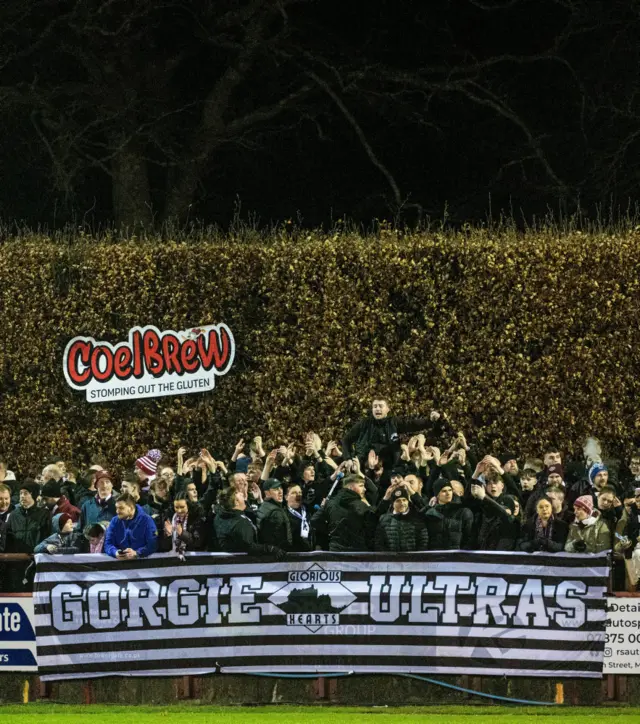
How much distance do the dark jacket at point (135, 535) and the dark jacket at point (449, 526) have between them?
2.56 metres

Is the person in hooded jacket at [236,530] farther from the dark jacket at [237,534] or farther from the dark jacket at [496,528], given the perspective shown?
the dark jacket at [496,528]

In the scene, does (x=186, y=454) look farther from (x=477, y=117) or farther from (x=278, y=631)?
(x=477, y=117)

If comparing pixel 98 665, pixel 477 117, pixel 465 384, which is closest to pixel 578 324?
pixel 465 384

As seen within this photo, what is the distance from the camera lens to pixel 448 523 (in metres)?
16.0

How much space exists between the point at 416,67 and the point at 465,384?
10.5 meters

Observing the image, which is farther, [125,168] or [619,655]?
[125,168]

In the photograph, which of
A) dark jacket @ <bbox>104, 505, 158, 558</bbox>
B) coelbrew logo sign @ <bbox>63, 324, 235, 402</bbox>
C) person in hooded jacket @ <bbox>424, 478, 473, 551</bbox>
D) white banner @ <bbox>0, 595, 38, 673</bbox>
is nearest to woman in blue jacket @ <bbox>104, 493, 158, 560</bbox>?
dark jacket @ <bbox>104, 505, 158, 558</bbox>

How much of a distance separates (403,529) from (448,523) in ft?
1.44

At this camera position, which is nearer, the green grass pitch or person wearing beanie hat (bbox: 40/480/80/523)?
the green grass pitch

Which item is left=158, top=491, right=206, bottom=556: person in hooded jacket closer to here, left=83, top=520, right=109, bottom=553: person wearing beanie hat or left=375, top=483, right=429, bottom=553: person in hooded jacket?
left=83, top=520, right=109, bottom=553: person wearing beanie hat

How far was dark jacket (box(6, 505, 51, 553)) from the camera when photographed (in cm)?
1692

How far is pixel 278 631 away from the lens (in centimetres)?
1591

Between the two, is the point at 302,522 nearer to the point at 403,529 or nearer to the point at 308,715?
the point at 403,529

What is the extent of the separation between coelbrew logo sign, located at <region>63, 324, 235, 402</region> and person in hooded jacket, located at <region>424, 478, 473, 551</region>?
670cm
